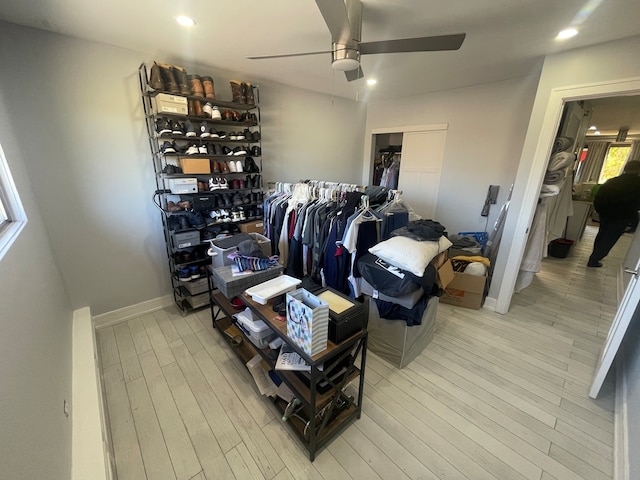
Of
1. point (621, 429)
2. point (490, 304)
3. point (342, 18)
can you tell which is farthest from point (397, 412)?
point (342, 18)

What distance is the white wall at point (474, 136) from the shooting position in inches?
120

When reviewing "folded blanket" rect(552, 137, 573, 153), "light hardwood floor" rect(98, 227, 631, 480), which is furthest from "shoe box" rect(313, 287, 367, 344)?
"folded blanket" rect(552, 137, 573, 153)

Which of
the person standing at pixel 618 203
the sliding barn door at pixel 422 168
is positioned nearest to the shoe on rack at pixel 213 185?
the sliding barn door at pixel 422 168

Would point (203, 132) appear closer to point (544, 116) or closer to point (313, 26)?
point (313, 26)

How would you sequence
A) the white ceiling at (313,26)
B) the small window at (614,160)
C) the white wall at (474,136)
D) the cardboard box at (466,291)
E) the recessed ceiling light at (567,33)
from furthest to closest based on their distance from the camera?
the small window at (614,160), the white wall at (474,136), the cardboard box at (466,291), the recessed ceiling light at (567,33), the white ceiling at (313,26)

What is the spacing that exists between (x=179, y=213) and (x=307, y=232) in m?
1.29

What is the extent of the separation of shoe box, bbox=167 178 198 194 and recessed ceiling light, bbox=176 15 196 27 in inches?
47.1

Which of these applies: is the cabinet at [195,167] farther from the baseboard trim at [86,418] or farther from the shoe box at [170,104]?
the baseboard trim at [86,418]

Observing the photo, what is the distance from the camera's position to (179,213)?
8.16 feet

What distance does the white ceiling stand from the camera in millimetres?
1604

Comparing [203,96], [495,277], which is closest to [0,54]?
[203,96]

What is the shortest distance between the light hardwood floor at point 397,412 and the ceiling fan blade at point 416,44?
7.65 feet

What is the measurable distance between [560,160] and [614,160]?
8.33 m

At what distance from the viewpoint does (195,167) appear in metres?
2.46
